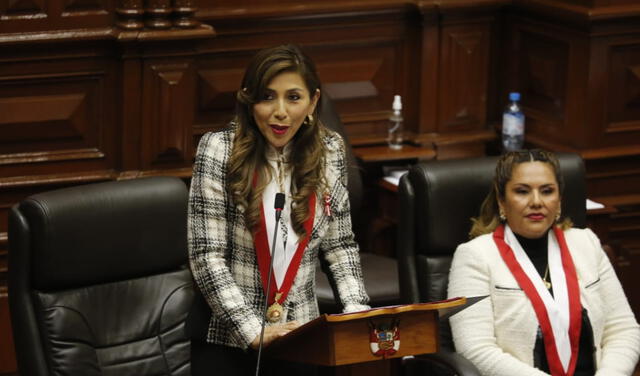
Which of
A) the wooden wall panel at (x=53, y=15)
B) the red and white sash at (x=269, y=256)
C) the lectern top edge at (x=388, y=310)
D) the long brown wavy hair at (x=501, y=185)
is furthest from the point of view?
the wooden wall panel at (x=53, y=15)

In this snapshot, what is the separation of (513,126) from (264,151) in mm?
2214

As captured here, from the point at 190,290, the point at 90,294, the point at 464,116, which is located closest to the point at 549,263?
the point at 190,290

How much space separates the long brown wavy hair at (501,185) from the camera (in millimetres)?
3336

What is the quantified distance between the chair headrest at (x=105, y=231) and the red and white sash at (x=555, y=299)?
880 millimetres

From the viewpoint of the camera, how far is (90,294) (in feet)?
9.84

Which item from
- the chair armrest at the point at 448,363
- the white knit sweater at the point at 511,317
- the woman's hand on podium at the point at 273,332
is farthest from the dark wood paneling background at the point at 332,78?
the woman's hand on podium at the point at 273,332

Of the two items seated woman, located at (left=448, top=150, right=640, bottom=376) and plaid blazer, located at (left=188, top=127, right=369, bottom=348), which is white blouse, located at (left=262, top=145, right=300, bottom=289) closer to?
plaid blazer, located at (left=188, top=127, right=369, bottom=348)

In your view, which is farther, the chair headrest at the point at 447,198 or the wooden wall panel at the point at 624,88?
the wooden wall panel at the point at 624,88

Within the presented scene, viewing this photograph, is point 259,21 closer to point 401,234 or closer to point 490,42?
point 490,42

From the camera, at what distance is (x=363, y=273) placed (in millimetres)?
4223

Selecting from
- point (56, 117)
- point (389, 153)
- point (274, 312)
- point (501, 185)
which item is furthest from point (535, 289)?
point (56, 117)

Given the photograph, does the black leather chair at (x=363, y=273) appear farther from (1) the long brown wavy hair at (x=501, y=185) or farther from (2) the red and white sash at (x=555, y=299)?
(2) the red and white sash at (x=555, y=299)

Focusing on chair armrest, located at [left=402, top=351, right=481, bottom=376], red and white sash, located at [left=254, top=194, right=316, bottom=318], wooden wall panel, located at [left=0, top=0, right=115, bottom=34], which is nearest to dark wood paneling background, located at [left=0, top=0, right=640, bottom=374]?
wooden wall panel, located at [left=0, top=0, right=115, bottom=34]

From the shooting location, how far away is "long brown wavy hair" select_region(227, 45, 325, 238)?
9.02 ft
